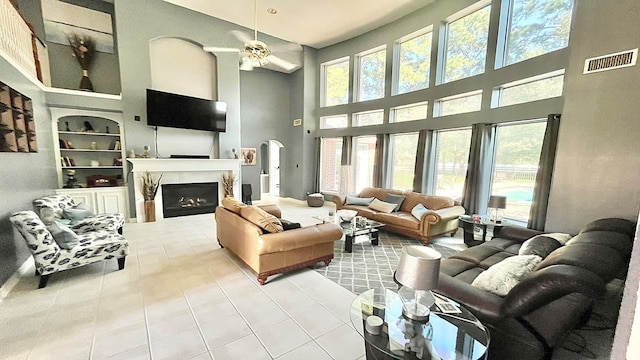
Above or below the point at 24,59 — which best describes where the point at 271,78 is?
above

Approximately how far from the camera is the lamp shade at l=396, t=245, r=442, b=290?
1.45 meters

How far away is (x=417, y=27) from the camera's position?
6.05m

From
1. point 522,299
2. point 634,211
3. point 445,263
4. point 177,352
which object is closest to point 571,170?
point 634,211

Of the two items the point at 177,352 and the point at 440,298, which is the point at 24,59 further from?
the point at 440,298

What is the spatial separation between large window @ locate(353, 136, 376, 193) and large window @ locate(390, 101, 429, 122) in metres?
0.89

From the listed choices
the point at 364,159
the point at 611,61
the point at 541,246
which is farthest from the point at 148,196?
the point at 611,61

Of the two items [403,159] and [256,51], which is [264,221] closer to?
[256,51]

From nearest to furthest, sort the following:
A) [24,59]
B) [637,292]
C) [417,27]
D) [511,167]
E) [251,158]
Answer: [637,292] < [24,59] < [511,167] < [417,27] < [251,158]

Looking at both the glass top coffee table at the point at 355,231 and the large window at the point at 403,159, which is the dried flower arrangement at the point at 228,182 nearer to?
the glass top coffee table at the point at 355,231

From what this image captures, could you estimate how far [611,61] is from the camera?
324cm

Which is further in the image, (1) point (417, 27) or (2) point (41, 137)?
(1) point (417, 27)

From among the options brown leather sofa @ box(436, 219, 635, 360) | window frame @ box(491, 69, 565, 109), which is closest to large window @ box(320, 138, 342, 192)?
window frame @ box(491, 69, 565, 109)

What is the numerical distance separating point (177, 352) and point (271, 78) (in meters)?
8.40

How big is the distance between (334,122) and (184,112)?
174 inches
